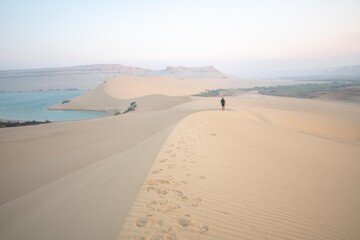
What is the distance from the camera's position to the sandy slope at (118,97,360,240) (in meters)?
3.63

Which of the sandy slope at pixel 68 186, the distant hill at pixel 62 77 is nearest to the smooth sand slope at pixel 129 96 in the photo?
the sandy slope at pixel 68 186

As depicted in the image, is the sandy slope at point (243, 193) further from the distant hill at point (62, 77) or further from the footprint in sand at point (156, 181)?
the distant hill at point (62, 77)

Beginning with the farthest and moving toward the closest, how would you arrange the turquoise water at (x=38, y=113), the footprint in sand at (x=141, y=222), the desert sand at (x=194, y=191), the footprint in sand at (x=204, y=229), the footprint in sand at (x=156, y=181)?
1. the turquoise water at (x=38, y=113)
2. the footprint in sand at (x=156, y=181)
3. the desert sand at (x=194, y=191)
4. the footprint in sand at (x=204, y=229)
5. the footprint in sand at (x=141, y=222)

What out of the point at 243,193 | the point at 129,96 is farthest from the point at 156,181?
the point at 129,96

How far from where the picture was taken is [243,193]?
199 inches

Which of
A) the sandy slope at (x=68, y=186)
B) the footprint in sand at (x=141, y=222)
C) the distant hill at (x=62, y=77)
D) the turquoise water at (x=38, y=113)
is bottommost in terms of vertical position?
the turquoise water at (x=38, y=113)

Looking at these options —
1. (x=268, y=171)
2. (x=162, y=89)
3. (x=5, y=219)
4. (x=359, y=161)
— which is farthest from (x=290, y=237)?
(x=162, y=89)

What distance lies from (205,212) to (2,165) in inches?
404

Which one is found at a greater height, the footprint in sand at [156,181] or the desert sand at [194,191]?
the footprint in sand at [156,181]

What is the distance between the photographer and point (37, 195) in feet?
20.6

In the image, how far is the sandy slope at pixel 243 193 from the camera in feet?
11.9

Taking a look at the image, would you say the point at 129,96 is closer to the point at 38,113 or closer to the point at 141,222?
the point at 38,113

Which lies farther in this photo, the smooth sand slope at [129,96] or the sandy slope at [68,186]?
the smooth sand slope at [129,96]

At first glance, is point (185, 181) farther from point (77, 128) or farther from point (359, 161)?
point (77, 128)
